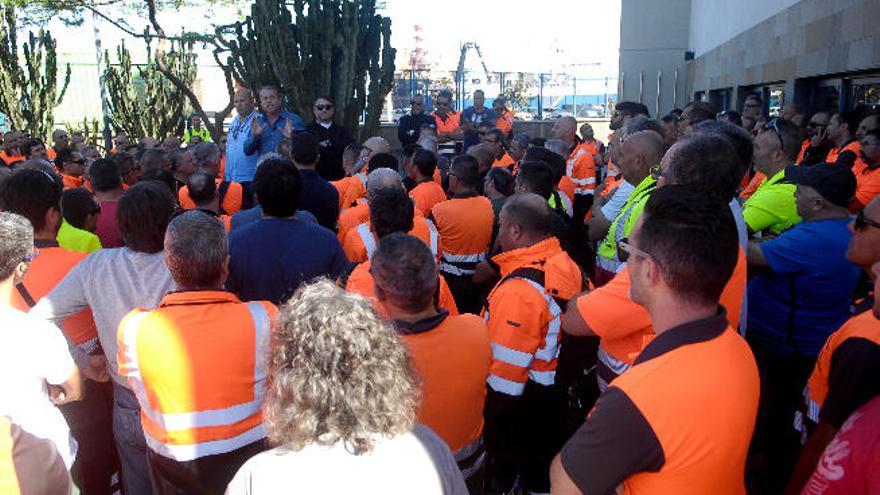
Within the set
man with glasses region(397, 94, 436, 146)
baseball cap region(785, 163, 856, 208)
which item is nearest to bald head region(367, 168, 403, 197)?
baseball cap region(785, 163, 856, 208)

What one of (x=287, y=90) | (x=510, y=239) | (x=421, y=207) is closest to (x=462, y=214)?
(x=421, y=207)

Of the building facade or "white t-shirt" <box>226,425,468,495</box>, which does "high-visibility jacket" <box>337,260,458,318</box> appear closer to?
"white t-shirt" <box>226,425,468,495</box>

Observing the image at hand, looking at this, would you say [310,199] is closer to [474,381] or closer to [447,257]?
[447,257]

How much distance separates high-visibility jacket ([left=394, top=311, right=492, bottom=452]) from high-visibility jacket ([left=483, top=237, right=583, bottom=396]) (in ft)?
1.48

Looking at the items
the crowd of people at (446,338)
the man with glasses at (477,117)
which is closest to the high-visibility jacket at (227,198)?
the crowd of people at (446,338)

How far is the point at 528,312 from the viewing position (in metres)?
2.99

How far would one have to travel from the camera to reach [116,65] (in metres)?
15.8

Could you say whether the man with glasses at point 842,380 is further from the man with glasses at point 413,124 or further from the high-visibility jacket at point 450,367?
the man with glasses at point 413,124

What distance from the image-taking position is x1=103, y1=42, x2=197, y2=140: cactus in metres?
15.1

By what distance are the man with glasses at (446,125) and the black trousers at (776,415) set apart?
7.27 meters

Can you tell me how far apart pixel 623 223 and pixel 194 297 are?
247cm

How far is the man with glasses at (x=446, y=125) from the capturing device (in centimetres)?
1062

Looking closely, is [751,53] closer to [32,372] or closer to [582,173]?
[582,173]

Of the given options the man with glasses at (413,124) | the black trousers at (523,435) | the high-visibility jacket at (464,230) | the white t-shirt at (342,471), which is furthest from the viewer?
the man with glasses at (413,124)
